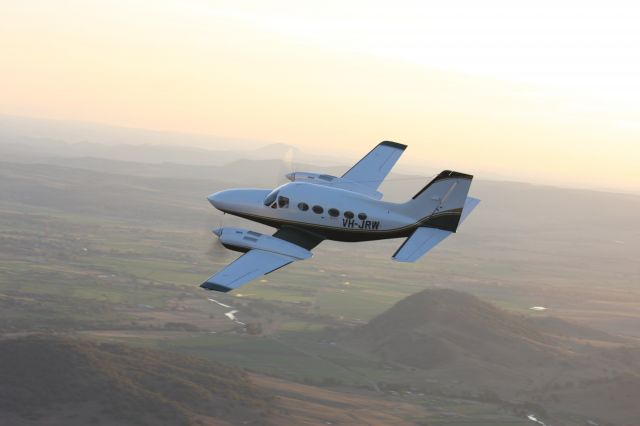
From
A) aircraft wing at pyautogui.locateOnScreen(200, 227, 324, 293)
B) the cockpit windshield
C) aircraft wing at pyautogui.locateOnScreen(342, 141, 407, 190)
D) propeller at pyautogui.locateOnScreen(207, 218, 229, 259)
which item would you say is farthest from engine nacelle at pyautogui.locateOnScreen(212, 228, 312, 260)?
aircraft wing at pyautogui.locateOnScreen(342, 141, 407, 190)

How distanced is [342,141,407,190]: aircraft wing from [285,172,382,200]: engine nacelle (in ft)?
6.25

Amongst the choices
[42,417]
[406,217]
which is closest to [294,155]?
[406,217]

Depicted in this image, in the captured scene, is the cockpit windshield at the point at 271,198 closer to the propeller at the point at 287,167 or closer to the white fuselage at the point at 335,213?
the white fuselage at the point at 335,213

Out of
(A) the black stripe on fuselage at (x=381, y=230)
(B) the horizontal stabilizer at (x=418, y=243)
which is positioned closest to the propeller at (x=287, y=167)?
(A) the black stripe on fuselage at (x=381, y=230)

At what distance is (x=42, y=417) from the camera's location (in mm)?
190625

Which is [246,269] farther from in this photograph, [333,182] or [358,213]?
[333,182]

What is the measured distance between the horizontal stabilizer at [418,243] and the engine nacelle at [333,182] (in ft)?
27.5

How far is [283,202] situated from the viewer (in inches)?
2532

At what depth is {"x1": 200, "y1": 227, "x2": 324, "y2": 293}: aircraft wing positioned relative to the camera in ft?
176

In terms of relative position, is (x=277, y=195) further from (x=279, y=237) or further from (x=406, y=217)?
(x=406, y=217)

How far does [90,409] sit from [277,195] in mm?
157251

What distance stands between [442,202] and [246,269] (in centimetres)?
1884

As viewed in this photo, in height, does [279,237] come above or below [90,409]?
above

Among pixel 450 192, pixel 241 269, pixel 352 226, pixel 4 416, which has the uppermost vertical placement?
pixel 450 192
